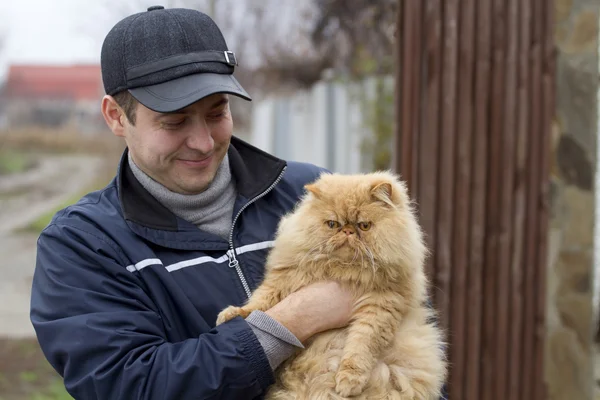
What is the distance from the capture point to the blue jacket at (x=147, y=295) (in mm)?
1716

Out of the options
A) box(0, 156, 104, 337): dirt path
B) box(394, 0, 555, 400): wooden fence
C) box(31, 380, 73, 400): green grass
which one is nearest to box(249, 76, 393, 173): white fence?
box(394, 0, 555, 400): wooden fence

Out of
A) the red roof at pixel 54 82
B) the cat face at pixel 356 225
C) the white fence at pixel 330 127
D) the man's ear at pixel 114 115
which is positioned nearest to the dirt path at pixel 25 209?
the red roof at pixel 54 82

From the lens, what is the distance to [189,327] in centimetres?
197

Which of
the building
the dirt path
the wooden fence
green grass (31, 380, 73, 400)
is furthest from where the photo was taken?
the building

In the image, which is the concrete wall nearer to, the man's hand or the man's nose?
the man's hand

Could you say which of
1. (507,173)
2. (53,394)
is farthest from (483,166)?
(53,394)

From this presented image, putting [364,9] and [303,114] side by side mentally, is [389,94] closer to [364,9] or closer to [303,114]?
[303,114]

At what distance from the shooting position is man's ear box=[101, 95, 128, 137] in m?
2.11

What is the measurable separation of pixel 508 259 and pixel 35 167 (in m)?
9.00

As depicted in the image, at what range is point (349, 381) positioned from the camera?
6.14 feet

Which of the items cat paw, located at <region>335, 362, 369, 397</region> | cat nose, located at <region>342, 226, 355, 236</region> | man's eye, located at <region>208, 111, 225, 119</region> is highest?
man's eye, located at <region>208, 111, 225, 119</region>

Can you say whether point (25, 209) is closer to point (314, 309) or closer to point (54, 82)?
point (54, 82)

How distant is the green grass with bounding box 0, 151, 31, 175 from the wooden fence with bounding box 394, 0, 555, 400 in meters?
8.35

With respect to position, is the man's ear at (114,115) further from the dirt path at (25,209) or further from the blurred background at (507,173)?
the dirt path at (25,209)
